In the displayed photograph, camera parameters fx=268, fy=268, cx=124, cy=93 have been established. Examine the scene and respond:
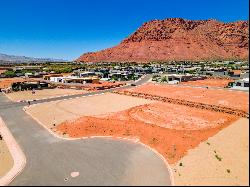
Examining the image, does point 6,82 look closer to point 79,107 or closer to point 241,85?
point 79,107

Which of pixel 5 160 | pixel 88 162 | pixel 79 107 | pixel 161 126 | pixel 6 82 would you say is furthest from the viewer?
pixel 6 82

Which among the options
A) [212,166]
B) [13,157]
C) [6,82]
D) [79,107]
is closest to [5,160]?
[13,157]

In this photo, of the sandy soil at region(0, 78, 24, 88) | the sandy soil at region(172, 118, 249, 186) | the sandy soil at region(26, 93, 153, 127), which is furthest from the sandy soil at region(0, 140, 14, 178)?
the sandy soil at region(0, 78, 24, 88)

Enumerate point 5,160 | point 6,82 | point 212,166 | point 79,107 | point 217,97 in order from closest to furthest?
1. point 212,166
2. point 5,160
3. point 79,107
4. point 217,97
5. point 6,82

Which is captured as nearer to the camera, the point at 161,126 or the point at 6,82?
the point at 161,126

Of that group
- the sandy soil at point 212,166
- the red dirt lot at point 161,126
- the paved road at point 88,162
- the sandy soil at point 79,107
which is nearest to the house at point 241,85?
the red dirt lot at point 161,126

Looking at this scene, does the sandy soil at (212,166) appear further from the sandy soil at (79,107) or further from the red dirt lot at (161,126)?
the sandy soil at (79,107)

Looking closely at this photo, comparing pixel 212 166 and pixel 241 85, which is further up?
pixel 241 85
